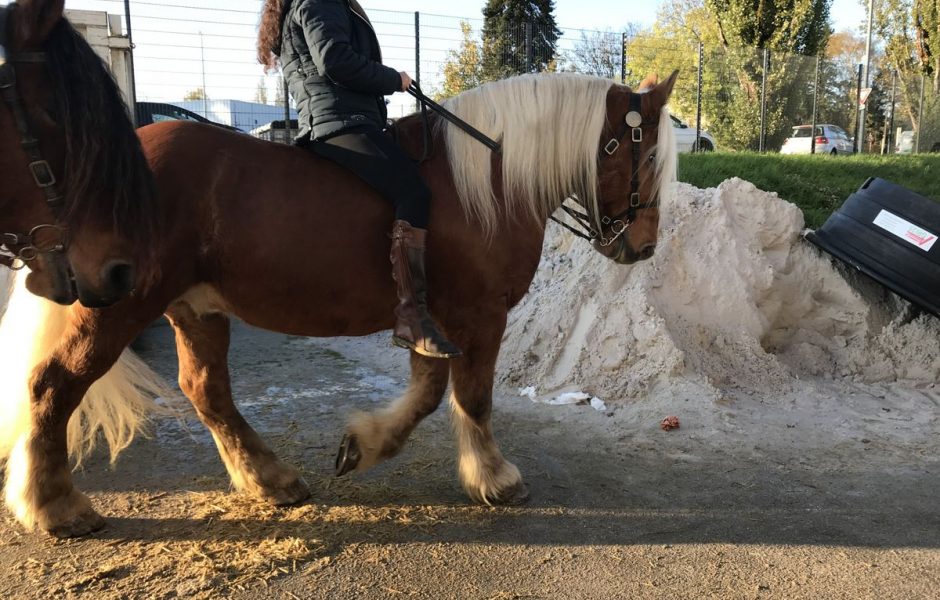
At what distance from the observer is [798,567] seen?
2.75 metres

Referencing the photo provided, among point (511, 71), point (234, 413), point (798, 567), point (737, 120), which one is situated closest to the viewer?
point (798, 567)

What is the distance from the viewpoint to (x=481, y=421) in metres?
3.41

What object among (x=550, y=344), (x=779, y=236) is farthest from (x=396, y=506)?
(x=779, y=236)

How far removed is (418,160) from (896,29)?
28997mm

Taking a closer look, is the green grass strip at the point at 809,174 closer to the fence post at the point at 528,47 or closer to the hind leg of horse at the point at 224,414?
the fence post at the point at 528,47

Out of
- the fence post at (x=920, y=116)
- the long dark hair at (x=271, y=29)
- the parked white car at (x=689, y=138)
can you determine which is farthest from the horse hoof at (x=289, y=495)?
the fence post at (x=920, y=116)

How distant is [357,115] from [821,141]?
1883 cm

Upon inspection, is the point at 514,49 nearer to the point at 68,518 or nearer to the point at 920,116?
the point at 68,518

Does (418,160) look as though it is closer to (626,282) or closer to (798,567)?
(798,567)

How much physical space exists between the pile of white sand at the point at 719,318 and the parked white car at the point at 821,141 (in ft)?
42.7

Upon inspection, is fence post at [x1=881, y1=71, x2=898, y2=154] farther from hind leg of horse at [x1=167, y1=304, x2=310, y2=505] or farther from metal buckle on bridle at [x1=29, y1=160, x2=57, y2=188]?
metal buckle on bridle at [x1=29, y1=160, x2=57, y2=188]

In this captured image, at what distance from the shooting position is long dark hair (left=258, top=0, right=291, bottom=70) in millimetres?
3016

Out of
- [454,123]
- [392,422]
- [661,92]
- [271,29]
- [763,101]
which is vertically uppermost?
[763,101]

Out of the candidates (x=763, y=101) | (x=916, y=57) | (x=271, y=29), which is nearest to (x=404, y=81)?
(x=271, y=29)
